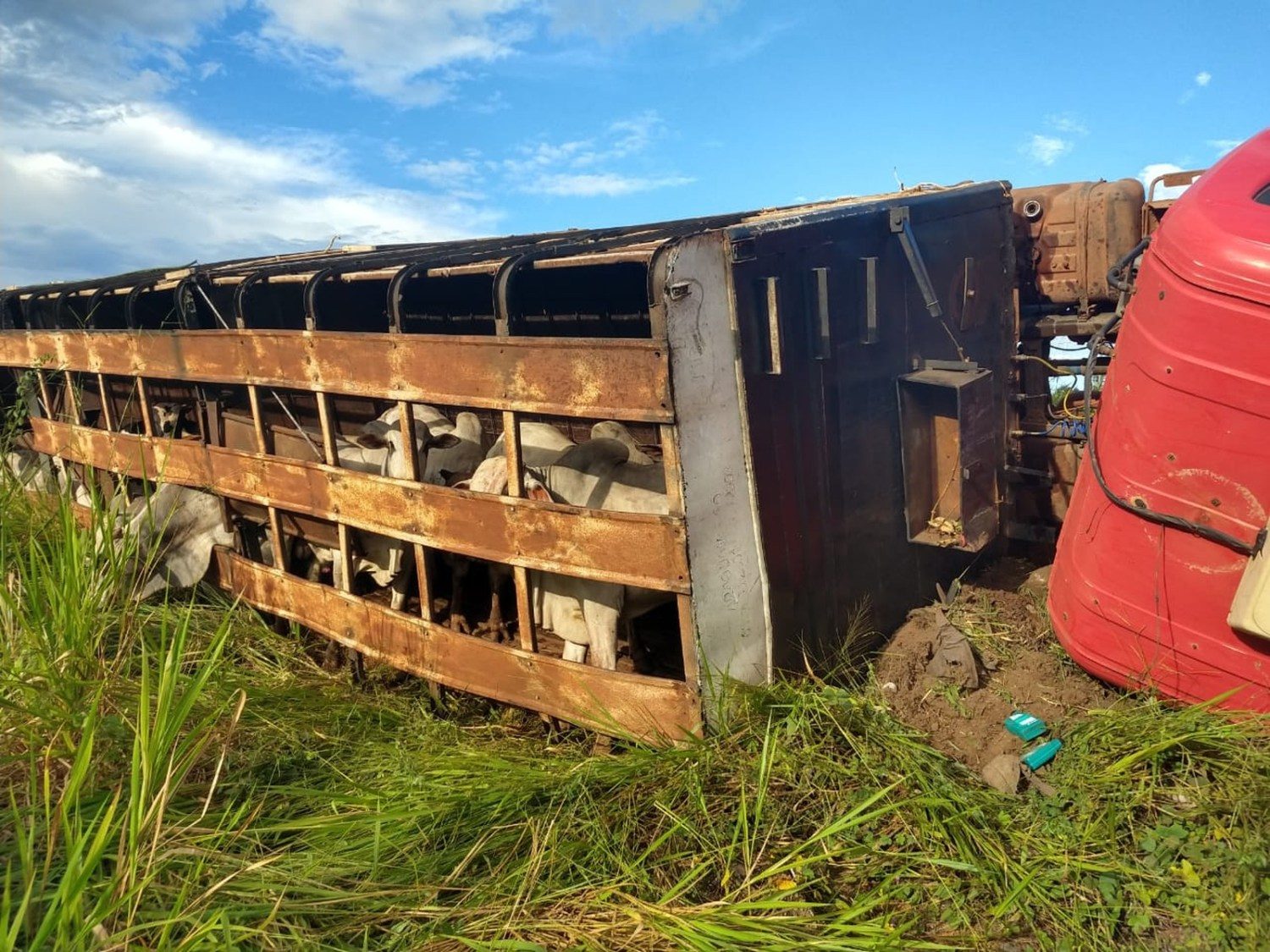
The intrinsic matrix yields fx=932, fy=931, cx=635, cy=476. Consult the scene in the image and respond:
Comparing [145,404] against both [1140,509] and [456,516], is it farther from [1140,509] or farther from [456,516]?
[1140,509]

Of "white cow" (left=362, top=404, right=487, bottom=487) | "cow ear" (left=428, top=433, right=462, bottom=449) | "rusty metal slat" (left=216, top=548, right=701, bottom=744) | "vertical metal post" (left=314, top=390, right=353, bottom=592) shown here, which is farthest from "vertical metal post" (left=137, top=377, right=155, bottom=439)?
"cow ear" (left=428, top=433, right=462, bottom=449)

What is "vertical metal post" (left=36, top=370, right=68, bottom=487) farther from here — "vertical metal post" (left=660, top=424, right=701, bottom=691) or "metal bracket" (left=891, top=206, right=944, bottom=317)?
"metal bracket" (left=891, top=206, right=944, bottom=317)

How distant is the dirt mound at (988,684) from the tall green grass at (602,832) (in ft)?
0.48

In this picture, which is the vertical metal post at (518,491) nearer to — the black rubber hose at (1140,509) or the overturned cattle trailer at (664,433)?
the overturned cattle trailer at (664,433)

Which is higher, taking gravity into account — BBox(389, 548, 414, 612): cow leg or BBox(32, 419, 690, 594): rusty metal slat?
BBox(32, 419, 690, 594): rusty metal slat

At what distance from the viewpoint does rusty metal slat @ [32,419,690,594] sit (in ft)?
10.6

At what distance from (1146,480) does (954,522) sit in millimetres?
1178

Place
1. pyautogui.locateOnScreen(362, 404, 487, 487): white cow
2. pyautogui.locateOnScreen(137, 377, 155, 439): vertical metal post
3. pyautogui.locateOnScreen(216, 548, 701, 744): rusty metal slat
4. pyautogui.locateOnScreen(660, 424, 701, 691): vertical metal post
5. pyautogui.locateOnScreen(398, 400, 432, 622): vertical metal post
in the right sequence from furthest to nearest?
pyautogui.locateOnScreen(137, 377, 155, 439): vertical metal post
pyautogui.locateOnScreen(362, 404, 487, 487): white cow
pyautogui.locateOnScreen(398, 400, 432, 622): vertical metal post
pyautogui.locateOnScreen(216, 548, 701, 744): rusty metal slat
pyautogui.locateOnScreen(660, 424, 701, 691): vertical metal post

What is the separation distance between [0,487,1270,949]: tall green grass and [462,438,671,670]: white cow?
459 mm

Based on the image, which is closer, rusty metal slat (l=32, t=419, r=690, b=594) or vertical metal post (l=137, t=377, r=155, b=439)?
rusty metal slat (l=32, t=419, r=690, b=594)

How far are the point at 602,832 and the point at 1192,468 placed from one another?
7.20 ft

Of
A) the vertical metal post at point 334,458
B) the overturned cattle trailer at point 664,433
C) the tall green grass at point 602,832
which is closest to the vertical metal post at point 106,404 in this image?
the overturned cattle trailer at point 664,433

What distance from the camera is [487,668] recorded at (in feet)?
12.5

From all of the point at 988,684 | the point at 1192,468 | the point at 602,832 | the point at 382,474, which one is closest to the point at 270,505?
the point at 382,474
